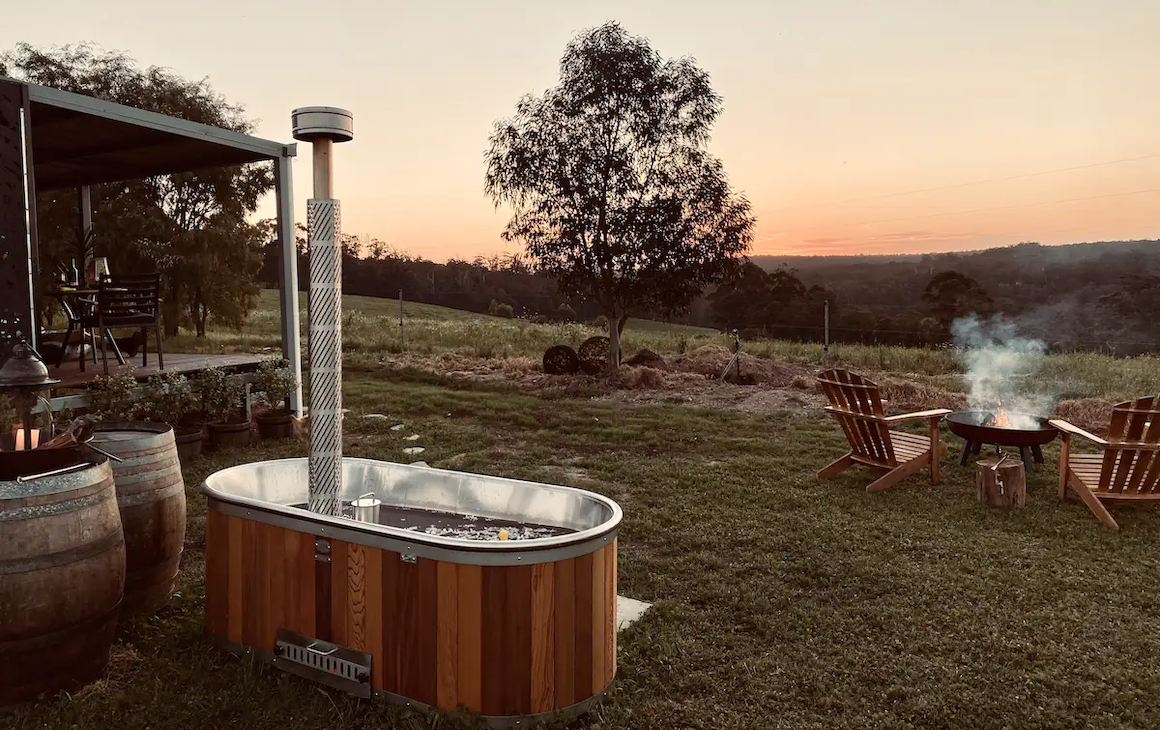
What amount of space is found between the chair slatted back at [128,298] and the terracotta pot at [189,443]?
1.50 meters

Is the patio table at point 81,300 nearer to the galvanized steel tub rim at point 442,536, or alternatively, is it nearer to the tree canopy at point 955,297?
the galvanized steel tub rim at point 442,536

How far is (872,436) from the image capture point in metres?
6.30

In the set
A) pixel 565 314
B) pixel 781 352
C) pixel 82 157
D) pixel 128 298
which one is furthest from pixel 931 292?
pixel 128 298

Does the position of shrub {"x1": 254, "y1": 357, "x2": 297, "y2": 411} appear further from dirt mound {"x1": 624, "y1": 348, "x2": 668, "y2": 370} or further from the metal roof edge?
dirt mound {"x1": 624, "y1": 348, "x2": 668, "y2": 370}

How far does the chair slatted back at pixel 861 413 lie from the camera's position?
6.15 meters

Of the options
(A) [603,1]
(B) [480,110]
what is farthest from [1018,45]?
(B) [480,110]

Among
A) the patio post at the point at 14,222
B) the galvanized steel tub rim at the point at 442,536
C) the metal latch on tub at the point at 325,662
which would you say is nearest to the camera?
the galvanized steel tub rim at the point at 442,536

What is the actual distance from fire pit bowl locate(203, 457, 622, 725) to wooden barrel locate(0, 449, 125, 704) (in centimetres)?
44

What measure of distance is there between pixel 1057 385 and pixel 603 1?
9.10 meters

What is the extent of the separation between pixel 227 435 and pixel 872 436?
6.02m

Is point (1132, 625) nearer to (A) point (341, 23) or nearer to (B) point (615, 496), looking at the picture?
(B) point (615, 496)

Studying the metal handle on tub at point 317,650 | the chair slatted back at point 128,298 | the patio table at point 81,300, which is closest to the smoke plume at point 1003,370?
the metal handle on tub at point 317,650

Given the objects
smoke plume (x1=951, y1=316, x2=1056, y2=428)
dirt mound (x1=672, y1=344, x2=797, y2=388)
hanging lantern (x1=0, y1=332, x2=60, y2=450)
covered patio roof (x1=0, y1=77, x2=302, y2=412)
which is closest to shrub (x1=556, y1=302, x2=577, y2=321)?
dirt mound (x1=672, y1=344, x2=797, y2=388)

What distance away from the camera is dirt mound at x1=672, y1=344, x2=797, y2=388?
12492 mm
